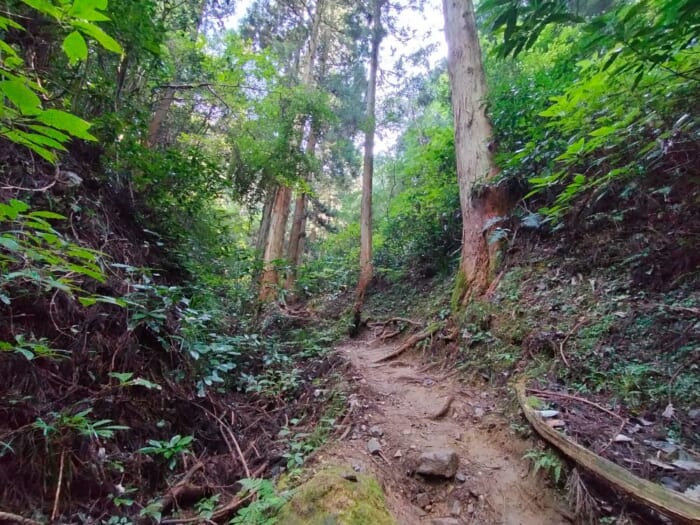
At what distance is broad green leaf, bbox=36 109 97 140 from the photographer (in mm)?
952

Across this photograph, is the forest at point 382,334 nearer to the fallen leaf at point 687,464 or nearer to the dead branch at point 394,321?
the fallen leaf at point 687,464

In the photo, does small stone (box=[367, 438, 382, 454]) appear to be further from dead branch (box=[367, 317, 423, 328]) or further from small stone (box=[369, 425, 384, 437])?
dead branch (box=[367, 317, 423, 328])

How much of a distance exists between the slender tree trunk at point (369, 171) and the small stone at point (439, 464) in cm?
605

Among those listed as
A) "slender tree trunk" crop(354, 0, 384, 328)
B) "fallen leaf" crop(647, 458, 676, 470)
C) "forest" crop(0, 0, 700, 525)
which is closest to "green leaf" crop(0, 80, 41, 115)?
"forest" crop(0, 0, 700, 525)

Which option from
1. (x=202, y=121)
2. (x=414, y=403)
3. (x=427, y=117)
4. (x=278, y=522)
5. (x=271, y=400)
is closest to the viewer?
(x=278, y=522)

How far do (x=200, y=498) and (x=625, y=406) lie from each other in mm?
3158

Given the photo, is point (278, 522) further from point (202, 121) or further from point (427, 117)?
point (427, 117)

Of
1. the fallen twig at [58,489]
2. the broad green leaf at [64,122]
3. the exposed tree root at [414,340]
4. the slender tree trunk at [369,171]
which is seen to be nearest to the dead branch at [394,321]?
the exposed tree root at [414,340]

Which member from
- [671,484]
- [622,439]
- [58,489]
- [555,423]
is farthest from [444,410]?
[58,489]

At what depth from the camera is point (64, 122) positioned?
0.97 metres

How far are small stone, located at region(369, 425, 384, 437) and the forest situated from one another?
0.06 ft

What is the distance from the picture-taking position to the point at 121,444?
242cm

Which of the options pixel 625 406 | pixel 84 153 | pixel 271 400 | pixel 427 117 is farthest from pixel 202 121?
pixel 427 117

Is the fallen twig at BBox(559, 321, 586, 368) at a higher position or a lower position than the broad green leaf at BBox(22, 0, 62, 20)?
lower
